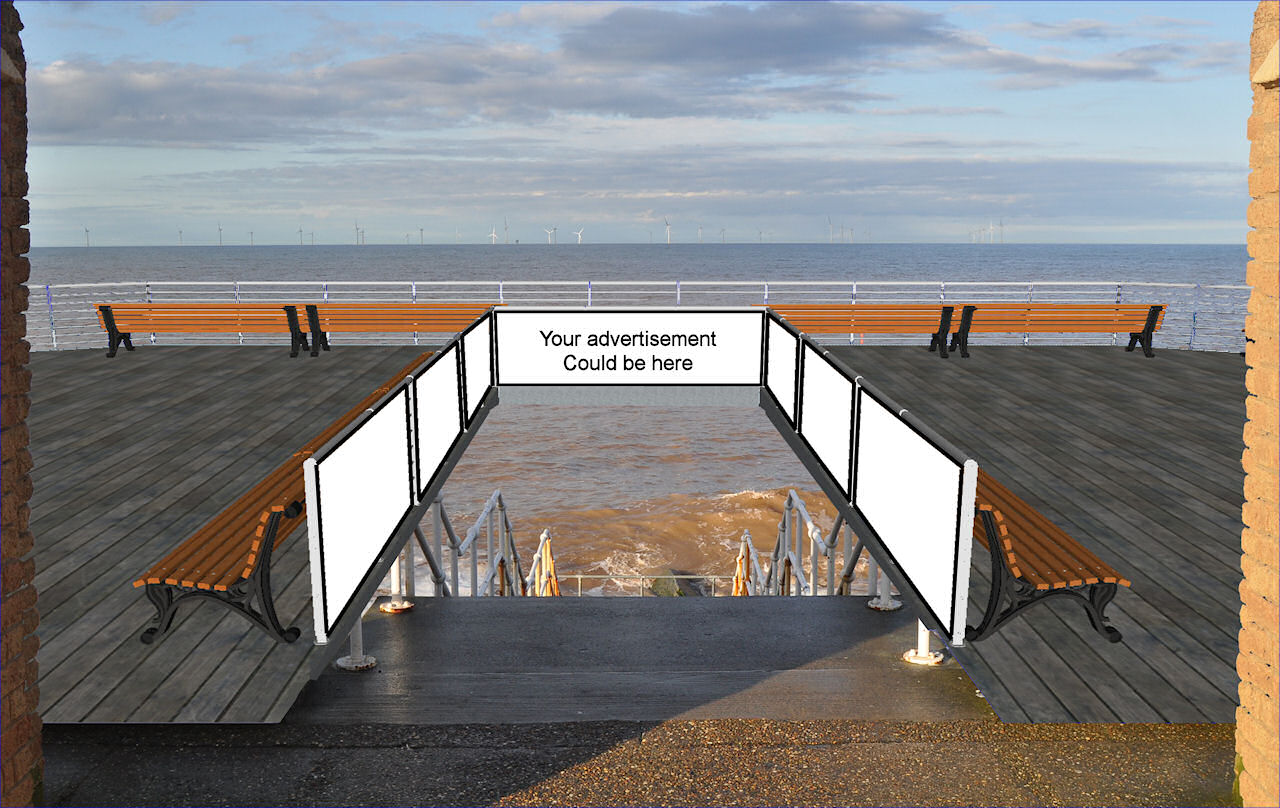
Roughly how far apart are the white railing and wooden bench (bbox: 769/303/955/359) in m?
0.57

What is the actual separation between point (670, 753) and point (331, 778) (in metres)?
1.69

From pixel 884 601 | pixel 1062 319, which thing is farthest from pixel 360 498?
pixel 1062 319

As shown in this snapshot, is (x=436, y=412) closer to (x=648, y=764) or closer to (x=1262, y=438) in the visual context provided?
(x=648, y=764)

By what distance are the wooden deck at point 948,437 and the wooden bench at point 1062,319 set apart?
0.55 metres

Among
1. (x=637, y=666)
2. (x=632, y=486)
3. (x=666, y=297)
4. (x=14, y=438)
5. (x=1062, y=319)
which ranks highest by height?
(x=14, y=438)

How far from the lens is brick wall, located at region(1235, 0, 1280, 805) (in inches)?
134

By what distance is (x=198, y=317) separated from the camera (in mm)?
17984

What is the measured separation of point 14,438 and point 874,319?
54.1ft

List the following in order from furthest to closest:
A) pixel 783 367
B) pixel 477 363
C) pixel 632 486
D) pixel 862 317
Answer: pixel 632 486, pixel 862 317, pixel 477 363, pixel 783 367

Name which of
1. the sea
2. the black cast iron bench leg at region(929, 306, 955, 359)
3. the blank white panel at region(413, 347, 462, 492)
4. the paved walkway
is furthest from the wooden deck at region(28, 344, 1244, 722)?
the sea

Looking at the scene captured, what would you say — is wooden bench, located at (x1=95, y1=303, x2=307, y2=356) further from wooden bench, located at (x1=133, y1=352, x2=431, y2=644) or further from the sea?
wooden bench, located at (x1=133, y1=352, x2=431, y2=644)

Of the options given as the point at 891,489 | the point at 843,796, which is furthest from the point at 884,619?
the point at 843,796

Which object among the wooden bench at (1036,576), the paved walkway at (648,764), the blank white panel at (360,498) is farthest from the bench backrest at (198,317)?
the wooden bench at (1036,576)

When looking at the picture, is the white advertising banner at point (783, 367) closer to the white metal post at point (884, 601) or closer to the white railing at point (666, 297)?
the white railing at point (666, 297)
